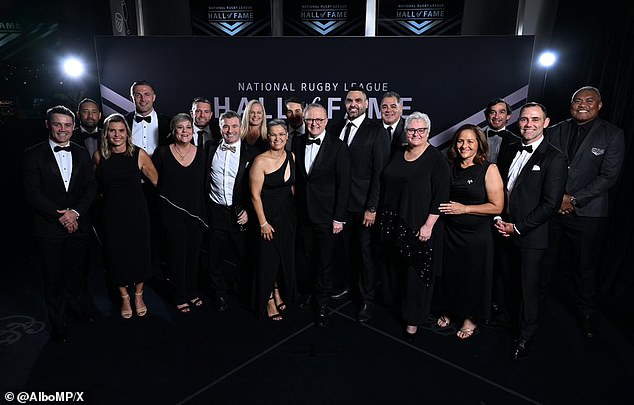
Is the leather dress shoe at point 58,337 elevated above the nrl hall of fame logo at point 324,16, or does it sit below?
below

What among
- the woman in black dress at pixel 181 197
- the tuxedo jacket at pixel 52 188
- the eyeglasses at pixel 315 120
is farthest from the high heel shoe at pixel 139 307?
the eyeglasses at pixel 315 120

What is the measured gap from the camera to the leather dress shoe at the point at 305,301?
11.6 ft

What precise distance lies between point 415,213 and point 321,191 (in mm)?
716

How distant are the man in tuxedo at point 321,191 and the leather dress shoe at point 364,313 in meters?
0.28

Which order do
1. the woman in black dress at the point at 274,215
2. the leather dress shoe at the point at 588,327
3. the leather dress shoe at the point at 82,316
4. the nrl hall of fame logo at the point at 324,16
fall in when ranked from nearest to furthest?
the woman in black dress at the point at 274,215
the leather dress shoe at the point at 588,327
the leather dress shoe at the point at 82,316
the nrl hall of fame logo at the point at 324,16

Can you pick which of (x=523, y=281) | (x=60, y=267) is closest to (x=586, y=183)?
(x=523, y=281)

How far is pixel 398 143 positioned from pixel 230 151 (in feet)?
4.54

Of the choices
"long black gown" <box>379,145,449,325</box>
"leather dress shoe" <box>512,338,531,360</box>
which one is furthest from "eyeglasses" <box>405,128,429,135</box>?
"leather dress shoe" <box>512,338,531,360</box>

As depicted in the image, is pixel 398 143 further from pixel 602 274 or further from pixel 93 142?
pixel 93 142

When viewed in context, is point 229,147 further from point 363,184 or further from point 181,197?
point 363,184

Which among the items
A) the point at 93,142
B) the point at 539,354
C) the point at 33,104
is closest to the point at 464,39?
the point at 539,354

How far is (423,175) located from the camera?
267 cm

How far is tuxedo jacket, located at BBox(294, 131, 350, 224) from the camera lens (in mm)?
2963

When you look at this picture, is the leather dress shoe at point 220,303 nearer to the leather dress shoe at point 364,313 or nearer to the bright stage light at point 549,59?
the leather dress shoe at point 364,313
